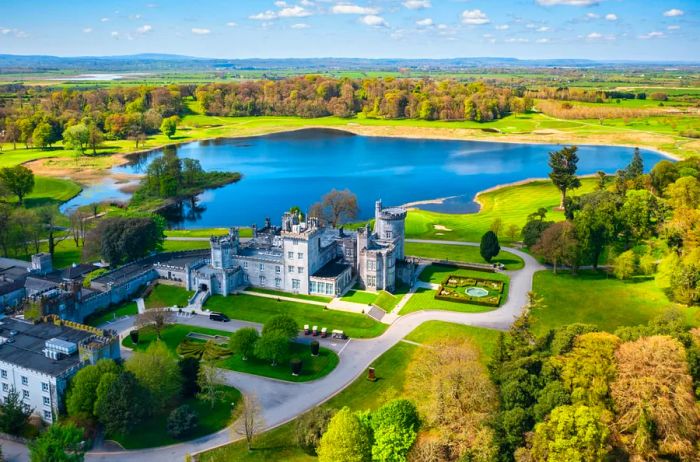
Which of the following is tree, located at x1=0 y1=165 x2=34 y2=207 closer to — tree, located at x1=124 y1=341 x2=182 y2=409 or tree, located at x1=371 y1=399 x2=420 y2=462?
tree, located at x1=124 y1=341 x2=182 y2=409

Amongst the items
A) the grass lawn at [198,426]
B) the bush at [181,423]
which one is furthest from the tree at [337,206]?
the bush at [181,423]

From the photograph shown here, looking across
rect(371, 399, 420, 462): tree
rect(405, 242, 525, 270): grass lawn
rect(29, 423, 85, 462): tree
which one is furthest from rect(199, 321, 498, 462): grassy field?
rect(405, 242, 525, 270): grass lawn

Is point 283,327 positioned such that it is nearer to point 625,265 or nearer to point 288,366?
point 288,366

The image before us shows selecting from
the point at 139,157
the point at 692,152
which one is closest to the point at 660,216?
the point at 692,152

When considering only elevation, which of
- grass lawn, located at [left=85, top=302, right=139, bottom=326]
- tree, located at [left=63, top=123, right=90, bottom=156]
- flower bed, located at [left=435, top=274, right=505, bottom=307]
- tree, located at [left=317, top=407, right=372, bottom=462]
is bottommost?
grass lawn, located at [left=85, top=302, right=139, bottom=326]

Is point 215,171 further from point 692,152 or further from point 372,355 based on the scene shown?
point 692,152

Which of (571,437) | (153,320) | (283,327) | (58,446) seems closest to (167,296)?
(153,320)
